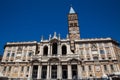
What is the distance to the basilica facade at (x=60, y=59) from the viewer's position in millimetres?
50875

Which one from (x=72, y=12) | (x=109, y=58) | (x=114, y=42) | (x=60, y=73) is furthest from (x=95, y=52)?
(x=72, y=12)

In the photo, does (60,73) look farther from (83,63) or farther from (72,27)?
(72,27)

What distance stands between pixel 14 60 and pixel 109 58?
113 ft

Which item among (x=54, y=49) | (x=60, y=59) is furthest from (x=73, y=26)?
(x=60, y=59)

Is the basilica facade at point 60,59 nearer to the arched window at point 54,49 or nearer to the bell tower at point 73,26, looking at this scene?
the arched window at point 54,49

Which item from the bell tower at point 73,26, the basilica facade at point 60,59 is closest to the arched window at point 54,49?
the basilica facade at point 60,59

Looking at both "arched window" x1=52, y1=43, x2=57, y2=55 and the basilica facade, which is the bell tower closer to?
the basilica facade

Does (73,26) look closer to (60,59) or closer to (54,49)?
(54,49)

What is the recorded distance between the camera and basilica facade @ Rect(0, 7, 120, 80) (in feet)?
167

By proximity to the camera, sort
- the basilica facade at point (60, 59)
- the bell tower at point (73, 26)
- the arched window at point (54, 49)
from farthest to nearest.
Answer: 1. the bell tower at point (73, 26)
2. the arched window at point (54, 49)
3. the basilica facade at point (60, 59)

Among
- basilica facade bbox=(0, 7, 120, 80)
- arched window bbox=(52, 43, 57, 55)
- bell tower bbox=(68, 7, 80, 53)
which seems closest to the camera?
basilica facade bbox=(0, 7, 120, 80)

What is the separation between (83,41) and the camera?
58125mm

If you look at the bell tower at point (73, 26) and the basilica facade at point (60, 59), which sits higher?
the bell tower at point (73, 26)

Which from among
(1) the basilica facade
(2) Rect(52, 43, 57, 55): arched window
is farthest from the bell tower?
(2) Rect(52, 43, 57, 55): arched window
